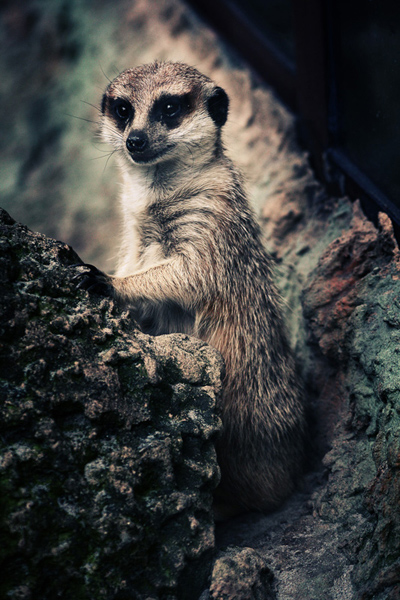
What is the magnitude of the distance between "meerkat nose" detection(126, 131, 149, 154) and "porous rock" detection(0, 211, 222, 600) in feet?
3.11

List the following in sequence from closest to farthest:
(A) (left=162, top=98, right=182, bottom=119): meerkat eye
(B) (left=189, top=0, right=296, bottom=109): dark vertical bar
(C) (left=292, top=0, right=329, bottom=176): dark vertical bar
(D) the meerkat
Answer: (D) the meerkat < (A) (left=162, top=98, right=182, bottom=119): meerkat eye < (C) (left=292, top=0, right=329, bottom=176): dark vertical bar < (B) (left=189, top=0, right=296, bottom=109): dark vertical bar

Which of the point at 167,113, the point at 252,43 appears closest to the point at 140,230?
the point at 167,113

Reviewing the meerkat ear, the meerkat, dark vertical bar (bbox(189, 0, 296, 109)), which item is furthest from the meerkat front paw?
dark vertical bar (bbox(189, 0, 296, 109))

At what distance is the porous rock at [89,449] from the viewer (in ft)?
5.45

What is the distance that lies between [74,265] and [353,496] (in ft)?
5.26

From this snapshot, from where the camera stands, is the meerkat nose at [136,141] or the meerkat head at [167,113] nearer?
the meerkat nose at [136,141]

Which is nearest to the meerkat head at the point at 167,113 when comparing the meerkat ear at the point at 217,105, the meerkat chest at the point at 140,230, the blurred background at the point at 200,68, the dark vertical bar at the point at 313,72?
the meerkat ear at the point at 217,105

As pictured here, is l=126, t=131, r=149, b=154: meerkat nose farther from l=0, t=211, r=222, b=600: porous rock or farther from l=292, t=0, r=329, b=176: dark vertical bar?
l=292, t=0, r=329, b=176: dark vertical bar

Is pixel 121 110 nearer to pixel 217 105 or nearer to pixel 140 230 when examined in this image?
pixel 217 105

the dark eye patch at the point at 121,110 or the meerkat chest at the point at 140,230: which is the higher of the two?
the dark eye patch at the point at 121,110

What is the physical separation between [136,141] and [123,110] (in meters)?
0.48

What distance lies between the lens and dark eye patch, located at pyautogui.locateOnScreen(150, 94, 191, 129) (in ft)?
10.4

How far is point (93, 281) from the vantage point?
7.86 feet

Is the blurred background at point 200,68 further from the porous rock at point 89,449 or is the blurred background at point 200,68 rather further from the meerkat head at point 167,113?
the porous rock at point 89,449
